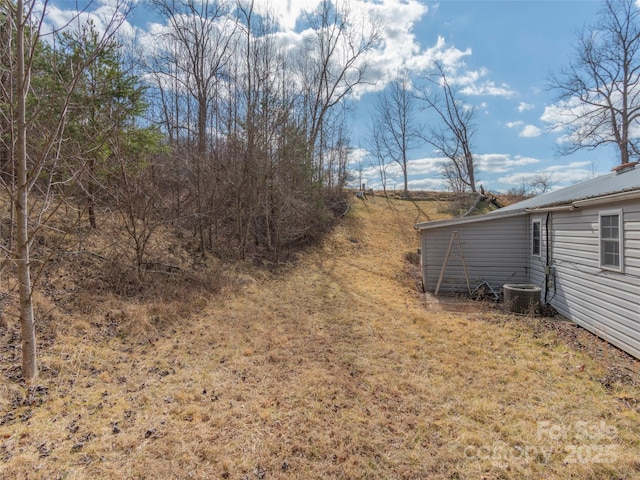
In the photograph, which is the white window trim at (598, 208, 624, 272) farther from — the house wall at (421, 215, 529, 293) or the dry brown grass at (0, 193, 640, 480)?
the house wall at (421, 215, 529, 293)

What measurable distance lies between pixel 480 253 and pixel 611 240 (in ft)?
12.9

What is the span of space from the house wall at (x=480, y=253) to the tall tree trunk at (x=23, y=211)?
8793 mm

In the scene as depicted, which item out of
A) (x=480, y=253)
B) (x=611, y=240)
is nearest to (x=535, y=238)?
(x=480, y=253)

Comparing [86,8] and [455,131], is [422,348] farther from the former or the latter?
[455,131]

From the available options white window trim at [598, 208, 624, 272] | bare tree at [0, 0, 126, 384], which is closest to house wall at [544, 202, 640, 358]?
white window trim at [598, 208, 624, 272]

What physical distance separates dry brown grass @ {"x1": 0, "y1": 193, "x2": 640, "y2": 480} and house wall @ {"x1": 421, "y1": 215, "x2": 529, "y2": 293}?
8.99 ft

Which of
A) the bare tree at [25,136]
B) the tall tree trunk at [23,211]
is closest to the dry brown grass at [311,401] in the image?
the tall tree trunk at [23,211]

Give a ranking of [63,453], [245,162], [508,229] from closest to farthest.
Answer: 1. [63,453]
2. [508,229]
3. [245,162]

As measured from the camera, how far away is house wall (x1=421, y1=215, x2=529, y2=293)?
8.46 meters

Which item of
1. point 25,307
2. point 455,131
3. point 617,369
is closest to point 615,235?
point 617,369

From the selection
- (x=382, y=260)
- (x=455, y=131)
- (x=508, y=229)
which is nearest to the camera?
(x=508, y=229)

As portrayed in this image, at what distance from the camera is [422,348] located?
4.91 meters

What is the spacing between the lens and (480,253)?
347 inches

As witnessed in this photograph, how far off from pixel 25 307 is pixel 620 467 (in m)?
5.57
